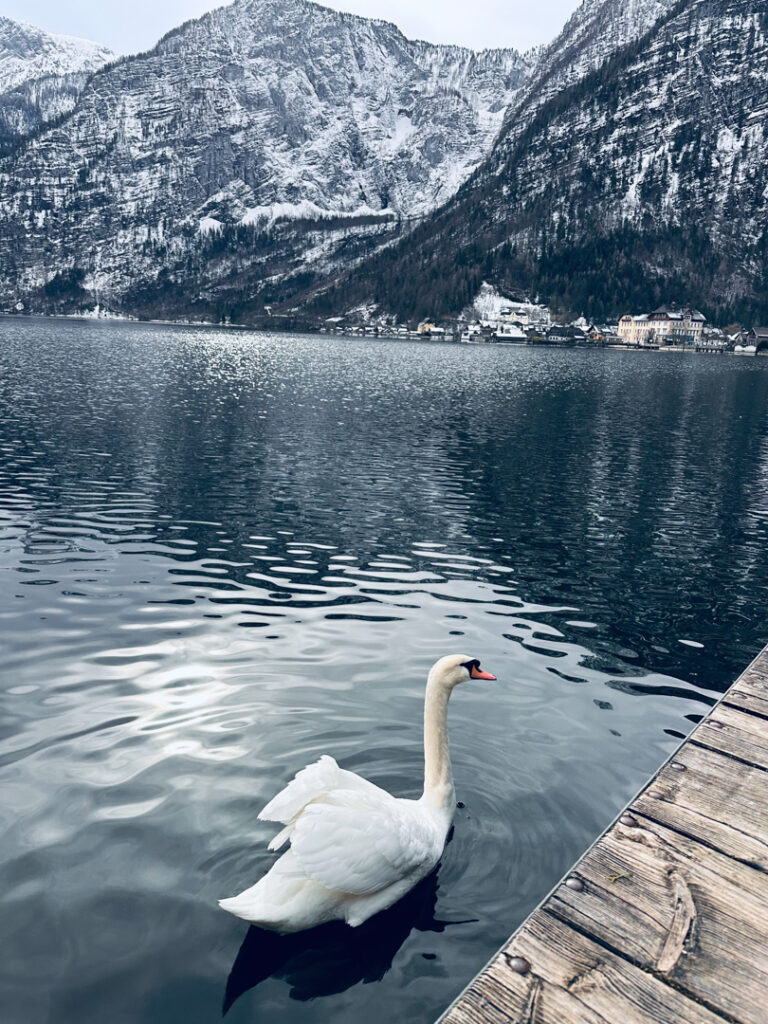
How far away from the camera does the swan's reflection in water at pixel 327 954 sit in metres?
6.33

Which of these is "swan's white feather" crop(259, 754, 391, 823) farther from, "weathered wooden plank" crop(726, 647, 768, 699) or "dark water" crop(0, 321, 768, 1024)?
"weathered wooden plank" crop(726, 647, 768, 699)

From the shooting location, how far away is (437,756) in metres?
7.92

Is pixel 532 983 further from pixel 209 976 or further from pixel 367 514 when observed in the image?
pixel 367 514

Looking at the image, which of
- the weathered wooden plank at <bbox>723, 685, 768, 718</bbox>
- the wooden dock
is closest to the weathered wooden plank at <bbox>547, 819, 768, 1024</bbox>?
the wooden dock

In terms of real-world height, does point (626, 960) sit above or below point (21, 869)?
above

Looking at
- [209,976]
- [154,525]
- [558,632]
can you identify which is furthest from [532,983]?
[154,525]

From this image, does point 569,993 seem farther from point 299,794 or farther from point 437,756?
point 437,756

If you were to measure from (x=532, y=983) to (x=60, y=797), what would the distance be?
7.18m

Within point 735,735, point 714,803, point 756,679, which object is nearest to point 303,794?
point 714,803

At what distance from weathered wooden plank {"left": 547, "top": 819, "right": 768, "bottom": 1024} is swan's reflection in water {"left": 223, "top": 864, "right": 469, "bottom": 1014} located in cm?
235

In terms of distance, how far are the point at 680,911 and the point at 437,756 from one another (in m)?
3.24

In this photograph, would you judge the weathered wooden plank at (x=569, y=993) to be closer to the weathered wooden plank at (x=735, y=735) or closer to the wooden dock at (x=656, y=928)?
the wooden dock at (x=656, y=928)

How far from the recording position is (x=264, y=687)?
12.5 meters

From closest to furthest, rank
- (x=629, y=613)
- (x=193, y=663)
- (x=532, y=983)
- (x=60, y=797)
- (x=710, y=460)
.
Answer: (x=532, y=983) < (x=60, y=797) < (x=193, y=663) < (x=629, y=613) < (x=710, y=460)
